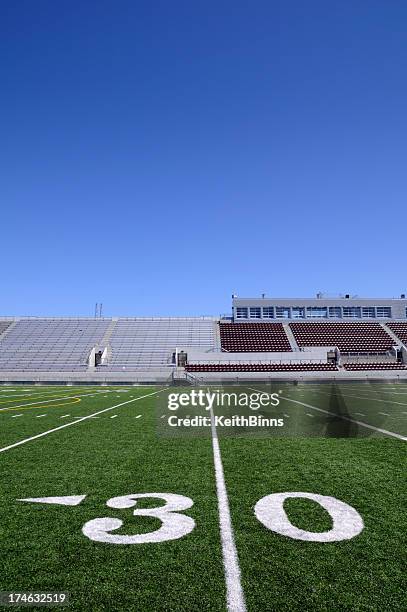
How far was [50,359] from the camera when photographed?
167 ft

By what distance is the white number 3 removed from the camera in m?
3.69

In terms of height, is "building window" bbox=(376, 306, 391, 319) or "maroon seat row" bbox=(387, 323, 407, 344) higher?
"building window" bbox=(376, 306, 391, 319)

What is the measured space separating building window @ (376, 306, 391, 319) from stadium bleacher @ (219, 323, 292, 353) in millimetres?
16961

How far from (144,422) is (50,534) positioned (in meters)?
7.89

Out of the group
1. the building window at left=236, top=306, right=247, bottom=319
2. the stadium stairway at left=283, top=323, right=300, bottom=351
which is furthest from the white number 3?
the building window at left=236, top=306, right=247, bottom=319

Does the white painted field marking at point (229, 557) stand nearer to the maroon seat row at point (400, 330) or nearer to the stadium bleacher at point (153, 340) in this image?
the stadium bleacher at point (153, 340)

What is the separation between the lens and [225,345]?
54469mm

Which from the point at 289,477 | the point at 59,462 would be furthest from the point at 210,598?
the point at 59,462

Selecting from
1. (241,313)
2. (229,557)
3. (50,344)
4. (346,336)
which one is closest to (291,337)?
(346,336)

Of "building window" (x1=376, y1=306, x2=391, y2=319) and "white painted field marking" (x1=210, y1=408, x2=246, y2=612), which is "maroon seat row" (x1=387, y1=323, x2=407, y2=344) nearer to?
"building window" (x1=376, y1=306, x2=391, y2=319)

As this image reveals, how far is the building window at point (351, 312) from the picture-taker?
214 feet

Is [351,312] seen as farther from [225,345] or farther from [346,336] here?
[225,345]

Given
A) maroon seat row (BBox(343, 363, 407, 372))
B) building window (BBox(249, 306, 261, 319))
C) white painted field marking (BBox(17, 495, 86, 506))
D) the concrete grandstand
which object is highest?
building window (BBox(249, 306, 261, 319))

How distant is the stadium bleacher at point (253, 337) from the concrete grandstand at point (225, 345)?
13cm
